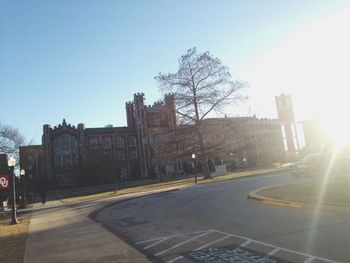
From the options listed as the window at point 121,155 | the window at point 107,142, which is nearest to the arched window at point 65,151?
the window at point 107,142

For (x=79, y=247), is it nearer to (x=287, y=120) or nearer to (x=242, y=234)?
(x=242, y=234)

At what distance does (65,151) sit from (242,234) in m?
80.7

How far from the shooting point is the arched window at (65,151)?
8912cm

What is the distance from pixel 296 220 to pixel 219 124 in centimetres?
3922

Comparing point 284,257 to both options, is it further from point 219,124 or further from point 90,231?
point 219,124

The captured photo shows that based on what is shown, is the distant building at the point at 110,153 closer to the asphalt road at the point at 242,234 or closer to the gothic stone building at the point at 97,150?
the gothic stone building at the point at 97,150

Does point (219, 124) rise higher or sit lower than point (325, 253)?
higher

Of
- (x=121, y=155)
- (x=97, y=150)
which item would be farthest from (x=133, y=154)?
(x=97, y=150)

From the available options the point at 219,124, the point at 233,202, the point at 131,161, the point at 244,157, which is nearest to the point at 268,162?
the point at 244,157

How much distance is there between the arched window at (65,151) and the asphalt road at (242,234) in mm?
73122

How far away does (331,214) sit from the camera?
44.4 feet

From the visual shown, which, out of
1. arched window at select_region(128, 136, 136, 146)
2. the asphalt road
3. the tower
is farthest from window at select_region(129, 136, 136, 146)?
the asphalt road

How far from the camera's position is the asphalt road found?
9.10 m

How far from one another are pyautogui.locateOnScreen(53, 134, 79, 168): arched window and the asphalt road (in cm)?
7312
